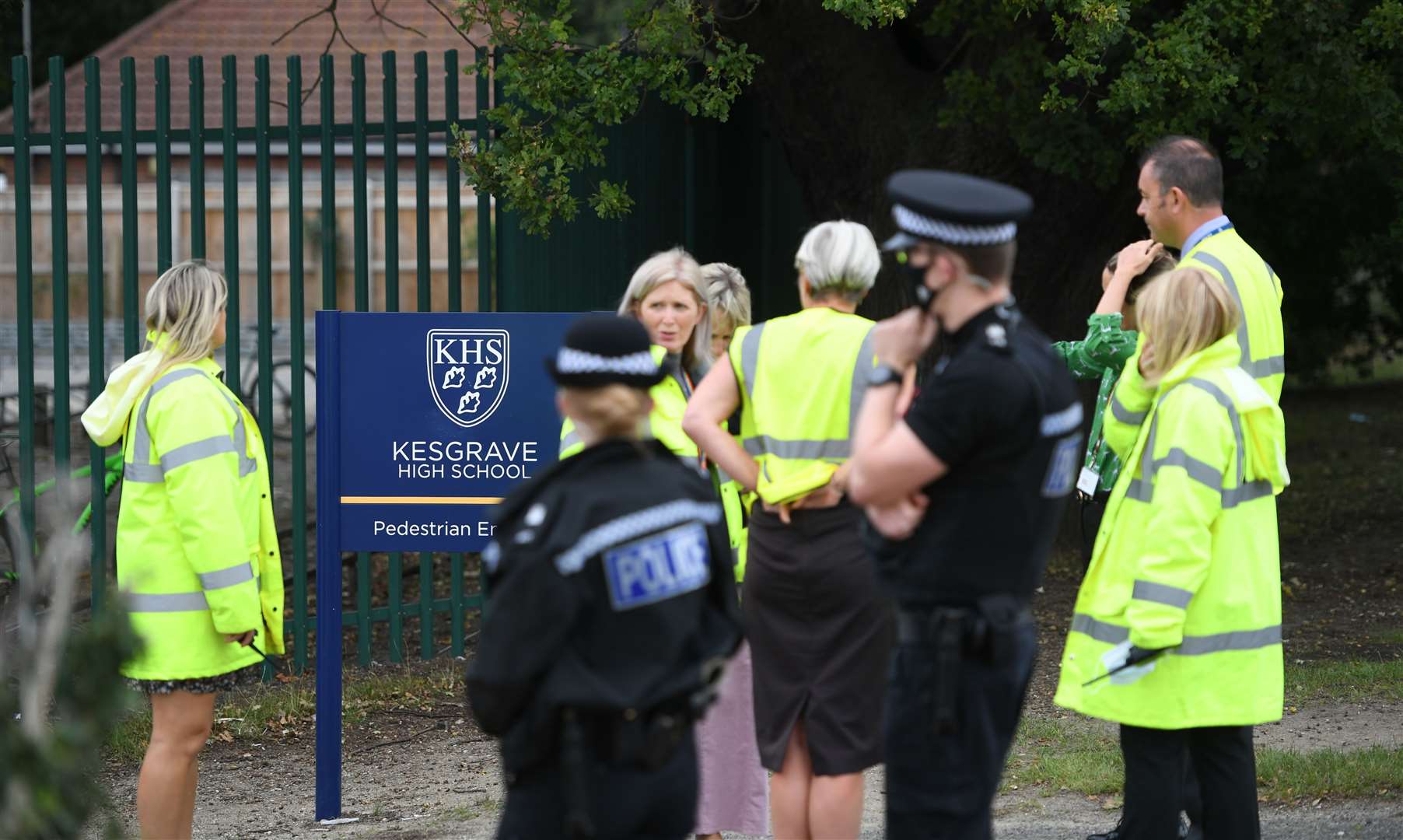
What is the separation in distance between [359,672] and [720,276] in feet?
11.0

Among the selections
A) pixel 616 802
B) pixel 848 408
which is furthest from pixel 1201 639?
pixel 616 802

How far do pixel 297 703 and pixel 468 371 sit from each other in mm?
2294

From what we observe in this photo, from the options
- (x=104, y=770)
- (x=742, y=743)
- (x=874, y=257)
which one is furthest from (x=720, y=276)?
(x=104, y=770)

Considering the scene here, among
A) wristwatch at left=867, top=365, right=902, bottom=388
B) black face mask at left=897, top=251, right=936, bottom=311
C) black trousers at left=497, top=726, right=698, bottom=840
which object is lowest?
black trousers at left=497, top=726, right=698, bottom=840

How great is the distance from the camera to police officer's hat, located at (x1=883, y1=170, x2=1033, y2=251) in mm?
3084

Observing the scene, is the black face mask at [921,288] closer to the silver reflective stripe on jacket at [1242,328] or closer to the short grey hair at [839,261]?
the short grey hair at [839,261]

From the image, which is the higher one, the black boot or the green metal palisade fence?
the green metal palisade fence

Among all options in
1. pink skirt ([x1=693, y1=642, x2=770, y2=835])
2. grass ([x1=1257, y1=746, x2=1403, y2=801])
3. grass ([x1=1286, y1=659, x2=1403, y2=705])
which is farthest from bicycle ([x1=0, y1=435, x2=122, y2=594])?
grass ([x1=1286, y1=659, x2=1403, y2=705])

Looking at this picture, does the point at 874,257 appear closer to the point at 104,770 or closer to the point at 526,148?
the point at 526,148

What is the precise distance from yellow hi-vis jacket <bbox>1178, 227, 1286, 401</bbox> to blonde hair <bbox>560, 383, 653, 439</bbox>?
2.27m

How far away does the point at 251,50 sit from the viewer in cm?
3036

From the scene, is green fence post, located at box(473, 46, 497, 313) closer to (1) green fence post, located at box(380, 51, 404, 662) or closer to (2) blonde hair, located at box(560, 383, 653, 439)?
(1) green fence post, located at box(380, 51, 404, 662)

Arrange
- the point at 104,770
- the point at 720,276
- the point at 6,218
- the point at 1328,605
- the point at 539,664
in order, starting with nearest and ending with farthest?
1. the point at 539,664
2. the point at 720,276
3. the point at 104,770
4. the point at 1328,605
5. the point at 6,218

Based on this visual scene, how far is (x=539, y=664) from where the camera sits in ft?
9.41
